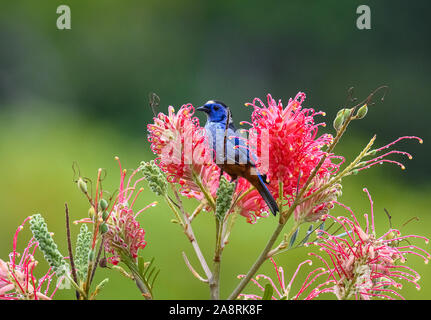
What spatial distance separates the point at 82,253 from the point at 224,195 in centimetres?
A: 12

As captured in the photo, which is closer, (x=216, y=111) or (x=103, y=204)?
(x=103, y=204)

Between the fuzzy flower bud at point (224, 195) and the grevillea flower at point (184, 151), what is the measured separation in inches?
2.8

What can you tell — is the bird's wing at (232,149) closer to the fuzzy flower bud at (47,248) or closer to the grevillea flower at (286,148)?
the grevillea flower at (286,148)

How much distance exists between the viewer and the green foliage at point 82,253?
0.47 m

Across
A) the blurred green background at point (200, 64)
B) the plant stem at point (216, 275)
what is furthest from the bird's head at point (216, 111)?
the blurred green background at point (200, 64)

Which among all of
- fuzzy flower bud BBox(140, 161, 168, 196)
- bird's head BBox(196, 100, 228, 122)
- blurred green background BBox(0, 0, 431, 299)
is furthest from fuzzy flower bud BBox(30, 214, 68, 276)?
blurred green background BBox(0, 0, 431, 299)

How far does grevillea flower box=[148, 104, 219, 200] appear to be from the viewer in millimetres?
568

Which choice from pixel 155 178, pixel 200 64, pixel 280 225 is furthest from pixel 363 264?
pixel 200 64

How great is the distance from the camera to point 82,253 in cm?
47

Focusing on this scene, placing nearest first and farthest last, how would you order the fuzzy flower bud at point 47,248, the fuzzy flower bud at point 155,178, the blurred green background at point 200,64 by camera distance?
1. the fuzzy flower bud at point 47,248
2. the fuzzy flower bud at point 155,178
3. the blurred green background at point 200,64

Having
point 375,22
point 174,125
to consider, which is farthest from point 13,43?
point 174,125

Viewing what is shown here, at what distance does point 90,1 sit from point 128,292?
10.8 feet

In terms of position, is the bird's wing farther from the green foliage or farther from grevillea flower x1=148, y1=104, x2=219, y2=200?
the green foliage

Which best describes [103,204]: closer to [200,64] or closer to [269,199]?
[269,199]
